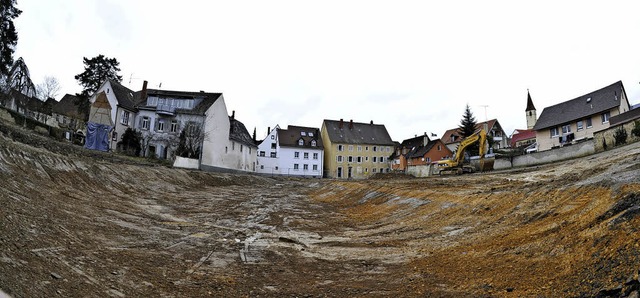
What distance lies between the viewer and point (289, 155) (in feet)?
227

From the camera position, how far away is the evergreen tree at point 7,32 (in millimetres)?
31938

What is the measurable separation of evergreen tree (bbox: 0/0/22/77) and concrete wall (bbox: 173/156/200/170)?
17.2m

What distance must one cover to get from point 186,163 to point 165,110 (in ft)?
32.7

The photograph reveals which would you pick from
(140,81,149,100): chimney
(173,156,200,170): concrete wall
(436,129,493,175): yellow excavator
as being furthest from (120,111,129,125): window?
(436,129,493,175): yellow excavator

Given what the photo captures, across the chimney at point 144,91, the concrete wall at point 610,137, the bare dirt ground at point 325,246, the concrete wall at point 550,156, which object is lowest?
the bare dirt ground at point 325,246

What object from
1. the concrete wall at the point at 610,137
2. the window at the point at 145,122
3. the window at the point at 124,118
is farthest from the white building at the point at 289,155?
the concrete wall at the point at 610,137

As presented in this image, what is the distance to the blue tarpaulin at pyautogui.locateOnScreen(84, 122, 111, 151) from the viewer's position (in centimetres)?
3291

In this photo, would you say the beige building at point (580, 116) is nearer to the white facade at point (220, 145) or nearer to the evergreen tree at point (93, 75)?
the white facade at point (220, 145)

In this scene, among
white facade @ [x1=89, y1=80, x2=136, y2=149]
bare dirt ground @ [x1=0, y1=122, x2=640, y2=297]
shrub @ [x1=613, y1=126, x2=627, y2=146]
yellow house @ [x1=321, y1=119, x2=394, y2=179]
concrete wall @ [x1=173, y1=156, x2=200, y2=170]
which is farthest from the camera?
yellow house @ [x1=321, y1=119, x2=394, y2=179]

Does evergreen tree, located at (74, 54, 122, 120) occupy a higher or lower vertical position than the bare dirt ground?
higher

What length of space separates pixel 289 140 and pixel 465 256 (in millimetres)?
64726

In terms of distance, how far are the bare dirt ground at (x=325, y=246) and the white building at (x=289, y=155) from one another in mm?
54764

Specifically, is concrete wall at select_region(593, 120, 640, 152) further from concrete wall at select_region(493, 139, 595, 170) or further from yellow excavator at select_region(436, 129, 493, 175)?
yellow excavator at select_region(436, 129, 493, 175)

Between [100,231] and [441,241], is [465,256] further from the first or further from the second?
[100,231]
